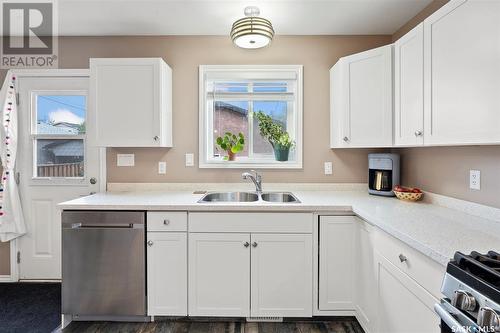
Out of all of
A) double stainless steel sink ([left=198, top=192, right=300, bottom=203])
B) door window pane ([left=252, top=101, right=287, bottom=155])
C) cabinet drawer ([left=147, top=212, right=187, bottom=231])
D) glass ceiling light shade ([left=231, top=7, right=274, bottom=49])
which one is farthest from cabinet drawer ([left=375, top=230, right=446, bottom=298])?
glass ceiling light shade ([left=231, top=7, right=274, bottom=49])

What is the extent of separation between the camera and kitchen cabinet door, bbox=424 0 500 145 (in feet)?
3.92

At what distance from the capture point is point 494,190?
1.54 meters

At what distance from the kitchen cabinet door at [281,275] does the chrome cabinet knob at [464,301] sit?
3.64 ft

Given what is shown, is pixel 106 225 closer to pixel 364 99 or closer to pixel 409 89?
pixel 364 99

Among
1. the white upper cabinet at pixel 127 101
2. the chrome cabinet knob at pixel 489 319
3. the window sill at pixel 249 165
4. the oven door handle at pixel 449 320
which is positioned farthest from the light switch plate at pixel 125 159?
the chrome cabinet knob at pixel 489 319

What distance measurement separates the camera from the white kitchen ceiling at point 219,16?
2.12 metres

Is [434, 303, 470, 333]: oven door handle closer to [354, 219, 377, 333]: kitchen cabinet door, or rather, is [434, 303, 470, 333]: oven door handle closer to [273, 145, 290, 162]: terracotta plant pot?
[354, 219, 377, 333]: kitchen cabinet door

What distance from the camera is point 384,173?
2322 millimetres

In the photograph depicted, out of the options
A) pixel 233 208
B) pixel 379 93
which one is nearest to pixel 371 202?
pixel 379 93

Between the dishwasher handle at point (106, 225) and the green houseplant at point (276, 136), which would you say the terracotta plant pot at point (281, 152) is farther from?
the dishwasher handle at point (106, 225)

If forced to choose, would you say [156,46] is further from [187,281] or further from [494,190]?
[494,190]

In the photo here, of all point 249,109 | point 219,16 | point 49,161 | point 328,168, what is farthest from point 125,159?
point 328,168

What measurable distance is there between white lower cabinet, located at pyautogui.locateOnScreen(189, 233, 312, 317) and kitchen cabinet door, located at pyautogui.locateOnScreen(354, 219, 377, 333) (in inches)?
13.2

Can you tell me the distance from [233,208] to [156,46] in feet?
6.06
